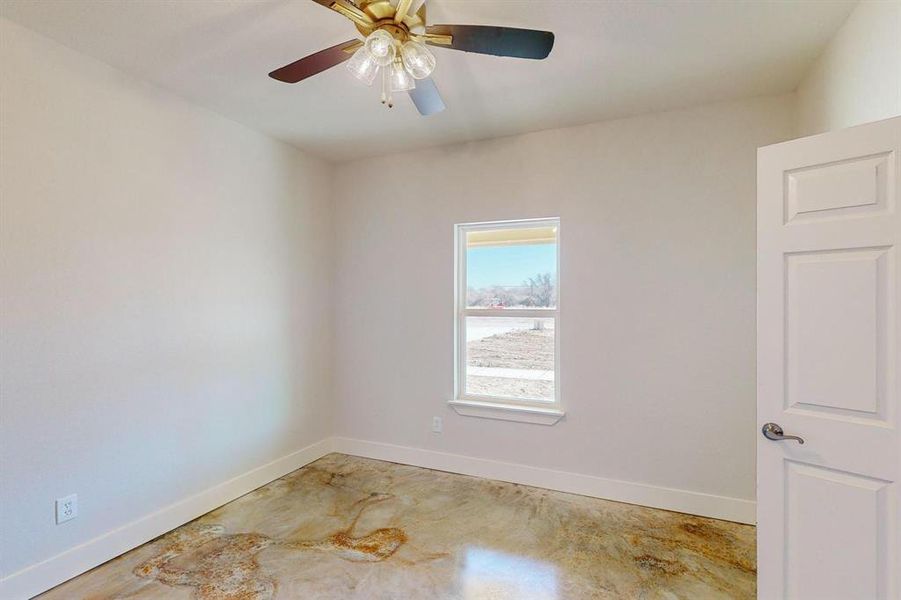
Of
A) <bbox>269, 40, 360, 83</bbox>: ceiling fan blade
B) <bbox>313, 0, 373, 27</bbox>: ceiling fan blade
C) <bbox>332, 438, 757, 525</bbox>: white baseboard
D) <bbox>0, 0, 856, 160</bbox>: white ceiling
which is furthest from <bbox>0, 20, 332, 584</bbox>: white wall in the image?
<bbox>313, 0, 373, 27</bbox>: ceiling fan blade

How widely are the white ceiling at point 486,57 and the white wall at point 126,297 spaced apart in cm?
28

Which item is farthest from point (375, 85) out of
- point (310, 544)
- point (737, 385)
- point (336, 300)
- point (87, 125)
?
point (737, 385)

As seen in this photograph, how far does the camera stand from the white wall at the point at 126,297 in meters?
2.00

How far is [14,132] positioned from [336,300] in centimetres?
235

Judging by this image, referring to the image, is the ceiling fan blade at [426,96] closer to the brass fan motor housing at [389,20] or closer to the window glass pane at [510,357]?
the brass fan motor housing at [389,20]

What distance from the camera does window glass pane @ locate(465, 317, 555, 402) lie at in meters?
3.30

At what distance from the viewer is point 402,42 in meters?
1.70

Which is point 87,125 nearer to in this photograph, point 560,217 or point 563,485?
point 560,217

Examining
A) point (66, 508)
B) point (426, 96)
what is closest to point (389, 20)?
point (426, 96)

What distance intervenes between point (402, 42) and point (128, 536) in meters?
2.92

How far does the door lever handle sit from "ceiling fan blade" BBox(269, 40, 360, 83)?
2.19 metres

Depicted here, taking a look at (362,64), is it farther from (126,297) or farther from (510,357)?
(510,357)

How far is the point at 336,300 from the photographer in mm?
3977

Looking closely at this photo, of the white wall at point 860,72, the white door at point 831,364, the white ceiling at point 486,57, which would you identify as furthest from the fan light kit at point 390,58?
the white wall at point 860,72
